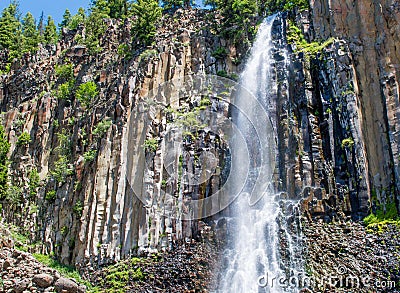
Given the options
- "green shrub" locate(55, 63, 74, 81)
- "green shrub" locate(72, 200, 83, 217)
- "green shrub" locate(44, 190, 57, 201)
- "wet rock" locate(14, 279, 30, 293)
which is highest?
"green shrub" locate(55, 63, 74, 81)

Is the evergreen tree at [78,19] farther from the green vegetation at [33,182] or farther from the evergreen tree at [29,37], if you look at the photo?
the green vegetation at [33,182]

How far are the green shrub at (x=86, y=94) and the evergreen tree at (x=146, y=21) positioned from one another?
5.18m

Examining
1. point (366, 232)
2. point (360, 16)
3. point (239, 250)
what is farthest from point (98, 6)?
point (366, 232)

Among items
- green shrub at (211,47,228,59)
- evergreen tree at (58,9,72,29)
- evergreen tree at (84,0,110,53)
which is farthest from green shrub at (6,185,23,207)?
evergreen tree at (58,9,72,29)

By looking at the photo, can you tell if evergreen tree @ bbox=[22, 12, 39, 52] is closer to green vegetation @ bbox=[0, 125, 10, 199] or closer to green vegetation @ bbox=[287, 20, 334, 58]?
green vegetation @ bbox=[0, 125, 10, 199]

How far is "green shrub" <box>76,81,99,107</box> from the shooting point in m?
39.6

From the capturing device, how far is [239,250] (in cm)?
2764

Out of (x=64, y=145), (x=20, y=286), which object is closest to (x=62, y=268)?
(x=20, y=286)

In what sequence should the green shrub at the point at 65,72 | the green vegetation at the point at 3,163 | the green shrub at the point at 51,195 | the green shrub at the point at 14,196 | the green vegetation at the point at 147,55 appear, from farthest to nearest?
the green shrub at the point at 65,72, the green vegetation at the point at 3,163, the green vegetation at the point at 147,55, the green shrub at the point at 14,196, the green shrub at the point at 51,195

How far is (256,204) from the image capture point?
28.9 meters

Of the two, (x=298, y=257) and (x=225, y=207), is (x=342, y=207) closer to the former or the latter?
(x=298, y=257)

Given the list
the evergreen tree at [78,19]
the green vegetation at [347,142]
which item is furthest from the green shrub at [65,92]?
the green vegetation at [347,142]

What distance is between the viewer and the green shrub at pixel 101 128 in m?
34.8

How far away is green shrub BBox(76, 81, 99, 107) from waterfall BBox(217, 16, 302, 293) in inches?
455
